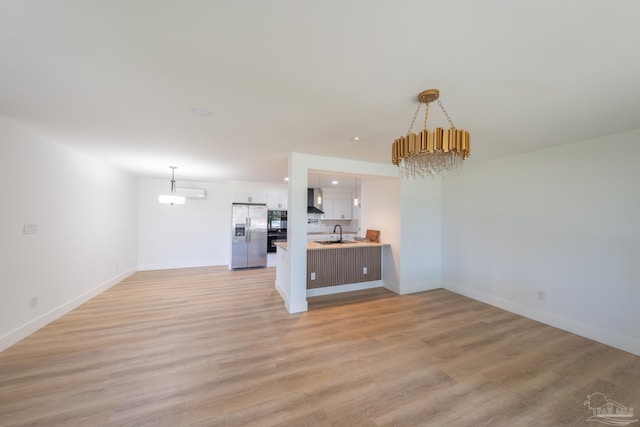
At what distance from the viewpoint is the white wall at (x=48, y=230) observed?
245 cm

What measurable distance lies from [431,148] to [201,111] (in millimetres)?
2038

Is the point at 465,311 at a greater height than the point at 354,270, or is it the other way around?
the point at 354,270

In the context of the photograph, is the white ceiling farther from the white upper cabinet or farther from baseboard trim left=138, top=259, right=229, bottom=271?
baseboard trim left=138, top=259, right=229, bottom=271

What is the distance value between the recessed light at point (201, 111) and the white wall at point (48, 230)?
2.14 meters

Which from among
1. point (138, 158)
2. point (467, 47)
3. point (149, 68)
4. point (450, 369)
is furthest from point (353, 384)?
Result: point (138, 158)

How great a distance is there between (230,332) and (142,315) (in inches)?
59.5

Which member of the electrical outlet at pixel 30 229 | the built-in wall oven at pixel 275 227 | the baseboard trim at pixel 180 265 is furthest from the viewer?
the built-in wall oven at pixel 275 227

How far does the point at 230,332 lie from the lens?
2803 mm

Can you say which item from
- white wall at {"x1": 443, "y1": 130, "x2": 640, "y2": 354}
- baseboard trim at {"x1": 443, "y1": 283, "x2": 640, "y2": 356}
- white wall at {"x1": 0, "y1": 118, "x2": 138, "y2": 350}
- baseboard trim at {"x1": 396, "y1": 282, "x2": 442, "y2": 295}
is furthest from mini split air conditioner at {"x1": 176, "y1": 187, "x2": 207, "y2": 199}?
baseboard trim at {"x1": 443, "y1": 283, "x2": 640, "y2": 356}

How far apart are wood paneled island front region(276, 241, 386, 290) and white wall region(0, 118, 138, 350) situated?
10.2 feet

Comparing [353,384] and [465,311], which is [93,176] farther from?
[465,311]

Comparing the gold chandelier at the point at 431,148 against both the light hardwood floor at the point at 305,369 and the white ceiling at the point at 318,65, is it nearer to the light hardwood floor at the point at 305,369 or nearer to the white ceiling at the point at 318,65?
the white ceiling at the point at 318,65

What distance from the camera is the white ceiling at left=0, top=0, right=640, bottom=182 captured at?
1.10 metres

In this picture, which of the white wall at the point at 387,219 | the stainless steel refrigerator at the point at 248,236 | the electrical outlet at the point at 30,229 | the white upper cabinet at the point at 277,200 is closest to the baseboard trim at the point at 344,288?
the white wall at the point at 387,219
